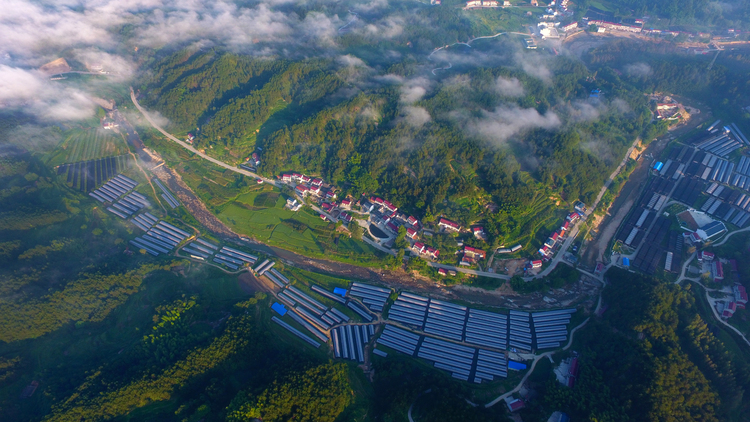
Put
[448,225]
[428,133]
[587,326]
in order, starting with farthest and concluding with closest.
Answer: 1. [428,133]
2. [448,225]
3. [587,326]

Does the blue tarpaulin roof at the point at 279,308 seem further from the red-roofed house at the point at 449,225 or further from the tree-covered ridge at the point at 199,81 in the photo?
the tree-covered ridge at the point at 199,81

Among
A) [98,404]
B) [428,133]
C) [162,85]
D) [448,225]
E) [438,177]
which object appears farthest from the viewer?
[162,85]

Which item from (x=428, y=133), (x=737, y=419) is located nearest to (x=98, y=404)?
(x=428, y=133)

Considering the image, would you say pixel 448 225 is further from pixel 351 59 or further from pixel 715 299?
pixel 351 59

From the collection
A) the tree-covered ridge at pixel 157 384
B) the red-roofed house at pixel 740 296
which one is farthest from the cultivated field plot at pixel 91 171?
the red-roofed house at pixel 740 296

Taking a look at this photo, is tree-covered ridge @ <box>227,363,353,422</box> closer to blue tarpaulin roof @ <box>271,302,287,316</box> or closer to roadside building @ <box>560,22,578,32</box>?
blue tarpaulin roof @ <box>271,302,287,316</box>

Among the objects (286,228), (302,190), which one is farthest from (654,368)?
(302,190)
